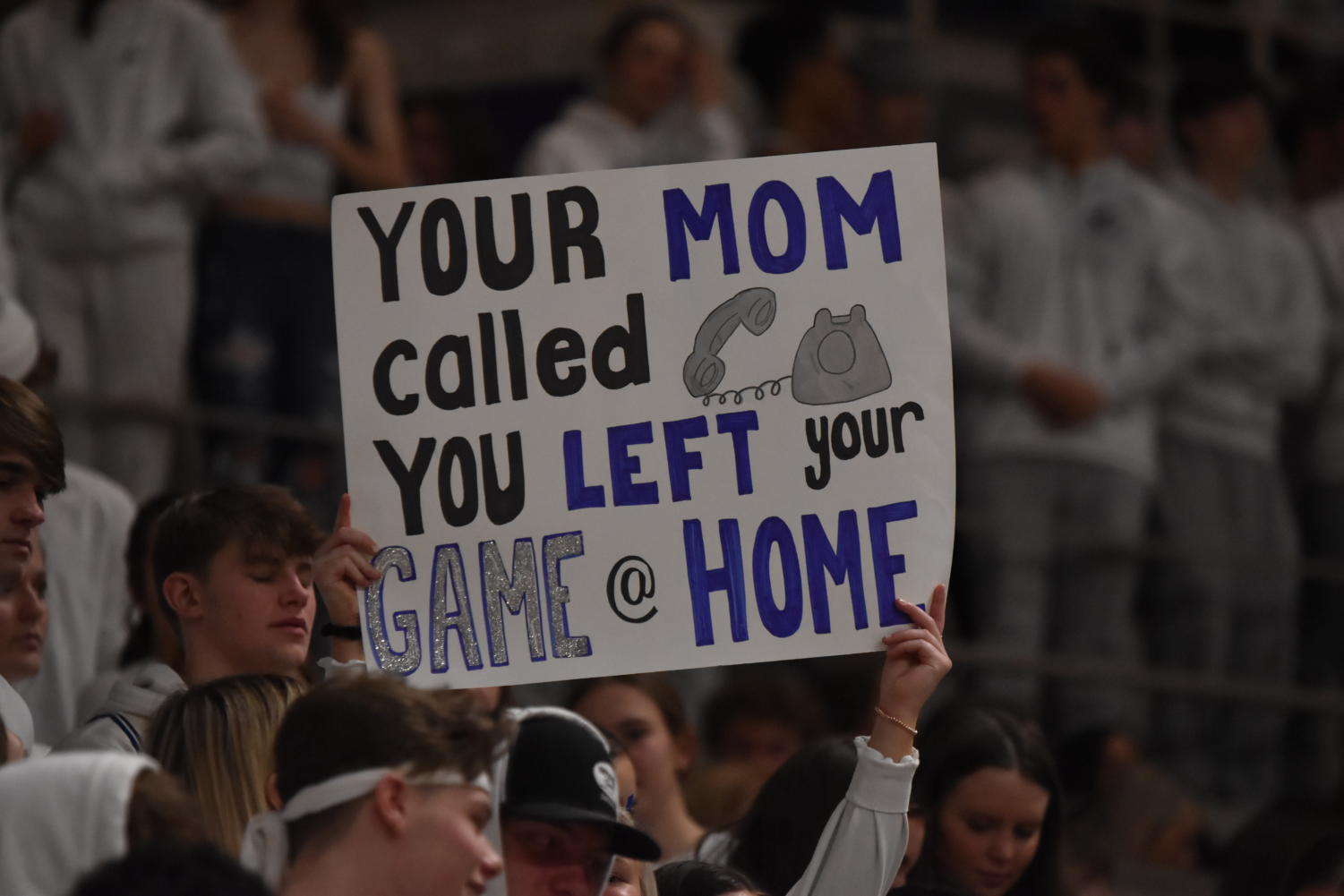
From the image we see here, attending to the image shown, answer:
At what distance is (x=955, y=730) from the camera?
5023 mm

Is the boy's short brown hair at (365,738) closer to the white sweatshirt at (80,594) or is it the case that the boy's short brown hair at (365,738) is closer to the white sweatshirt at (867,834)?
the white sweatshirt at (867,834)

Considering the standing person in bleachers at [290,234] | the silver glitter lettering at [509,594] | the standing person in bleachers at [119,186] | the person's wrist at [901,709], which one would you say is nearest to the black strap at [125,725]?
the silver glitter lettering at [509,594]

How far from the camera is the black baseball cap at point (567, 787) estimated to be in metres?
3.48

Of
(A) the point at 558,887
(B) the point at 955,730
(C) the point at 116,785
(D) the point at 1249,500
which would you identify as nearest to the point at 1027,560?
(D) the point at 1249,500

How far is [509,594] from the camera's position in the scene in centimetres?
421

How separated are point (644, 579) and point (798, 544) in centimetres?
27

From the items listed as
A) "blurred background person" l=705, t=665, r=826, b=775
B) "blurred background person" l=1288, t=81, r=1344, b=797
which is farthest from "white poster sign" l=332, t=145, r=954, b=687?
"blurred background person" l=1288, t=81, r=1344, b=797

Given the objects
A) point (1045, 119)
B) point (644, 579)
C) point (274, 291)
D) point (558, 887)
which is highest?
point (1045, 119)

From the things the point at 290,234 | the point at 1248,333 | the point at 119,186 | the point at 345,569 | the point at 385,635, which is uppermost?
the point at 119,186

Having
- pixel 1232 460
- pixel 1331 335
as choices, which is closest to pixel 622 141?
pixel 1232 460

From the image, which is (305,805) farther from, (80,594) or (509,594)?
(80,594)

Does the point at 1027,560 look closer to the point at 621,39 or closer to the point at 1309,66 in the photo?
the point at 621,39

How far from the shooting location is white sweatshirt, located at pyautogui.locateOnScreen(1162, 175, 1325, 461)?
874cm

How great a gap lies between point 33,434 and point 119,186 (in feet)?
10.8
